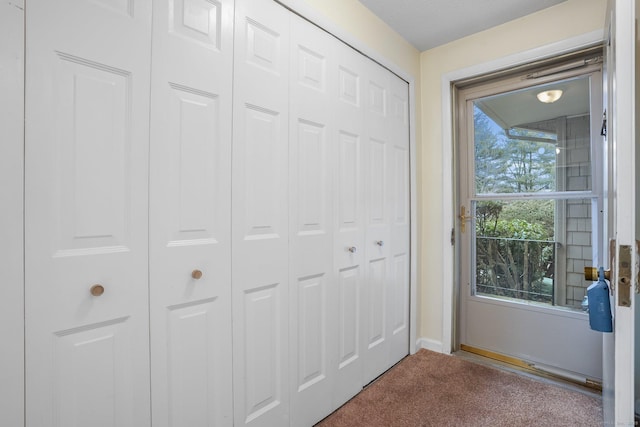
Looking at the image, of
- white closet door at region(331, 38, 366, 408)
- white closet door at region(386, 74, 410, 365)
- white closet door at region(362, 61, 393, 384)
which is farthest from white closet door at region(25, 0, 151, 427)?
white closet door at region(386, 74, 410, 365)

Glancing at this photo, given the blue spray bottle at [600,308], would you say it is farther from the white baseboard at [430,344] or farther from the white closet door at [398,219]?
the white baseboard at [430,344]

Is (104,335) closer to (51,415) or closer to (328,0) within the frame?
(51,415)

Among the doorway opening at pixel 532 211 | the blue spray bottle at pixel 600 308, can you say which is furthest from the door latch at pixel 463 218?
the blue spray bottle at pixel 600 308

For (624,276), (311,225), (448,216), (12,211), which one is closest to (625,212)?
(624,276)

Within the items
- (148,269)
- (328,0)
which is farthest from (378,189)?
(148,269)

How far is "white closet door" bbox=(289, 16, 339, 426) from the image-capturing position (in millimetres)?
1537

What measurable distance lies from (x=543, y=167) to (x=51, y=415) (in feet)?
9.06

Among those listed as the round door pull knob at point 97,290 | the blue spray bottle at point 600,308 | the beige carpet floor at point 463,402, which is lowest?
the beige carpet floor at point 463,402

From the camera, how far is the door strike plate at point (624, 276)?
79cm

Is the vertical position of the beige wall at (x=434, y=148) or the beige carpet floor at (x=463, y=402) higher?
the beige wall at (x=434, y=148)

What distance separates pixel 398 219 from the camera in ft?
7.51

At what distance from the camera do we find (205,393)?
3.94ft

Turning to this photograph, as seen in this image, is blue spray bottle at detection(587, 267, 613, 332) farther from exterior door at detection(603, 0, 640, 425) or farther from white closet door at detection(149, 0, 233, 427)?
white closet door at detection(149, 0, 233, 427)

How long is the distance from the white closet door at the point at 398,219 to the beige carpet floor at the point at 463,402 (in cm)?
26
